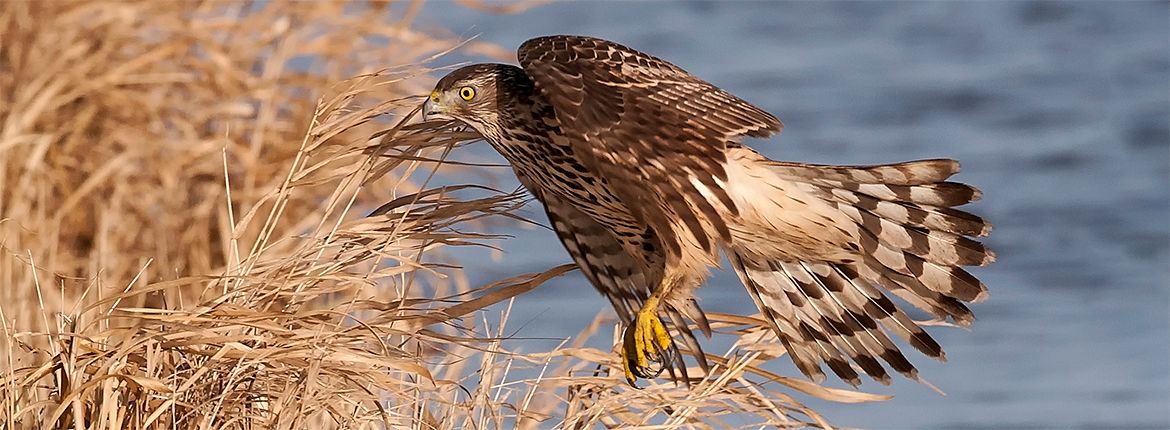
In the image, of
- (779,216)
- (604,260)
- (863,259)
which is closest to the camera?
(779,216)

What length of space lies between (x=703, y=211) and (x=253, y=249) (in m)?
0.88

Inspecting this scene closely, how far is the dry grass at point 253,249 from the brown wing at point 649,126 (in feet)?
0.96

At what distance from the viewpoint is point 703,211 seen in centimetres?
327

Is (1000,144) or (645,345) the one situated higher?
(1000,144)

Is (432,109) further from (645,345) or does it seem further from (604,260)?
(645,345)

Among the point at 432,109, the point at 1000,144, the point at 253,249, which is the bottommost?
the point at 253,249

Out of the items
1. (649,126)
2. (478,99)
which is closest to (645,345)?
(649,126)

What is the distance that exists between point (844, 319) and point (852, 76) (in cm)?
798

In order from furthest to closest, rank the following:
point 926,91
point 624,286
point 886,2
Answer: point 886,2 → point 926,91 → point 624,286

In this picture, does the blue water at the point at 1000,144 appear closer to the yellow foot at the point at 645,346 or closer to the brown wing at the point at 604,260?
the brown wing at the point at 604,260

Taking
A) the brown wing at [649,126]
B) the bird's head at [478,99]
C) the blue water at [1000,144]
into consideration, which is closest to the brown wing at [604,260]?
the bird's head at [478,99]

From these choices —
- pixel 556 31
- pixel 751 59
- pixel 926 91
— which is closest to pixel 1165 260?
pixel 926 91

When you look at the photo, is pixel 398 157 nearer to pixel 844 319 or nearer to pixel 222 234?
pixel 844 319

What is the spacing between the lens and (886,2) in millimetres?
13133
